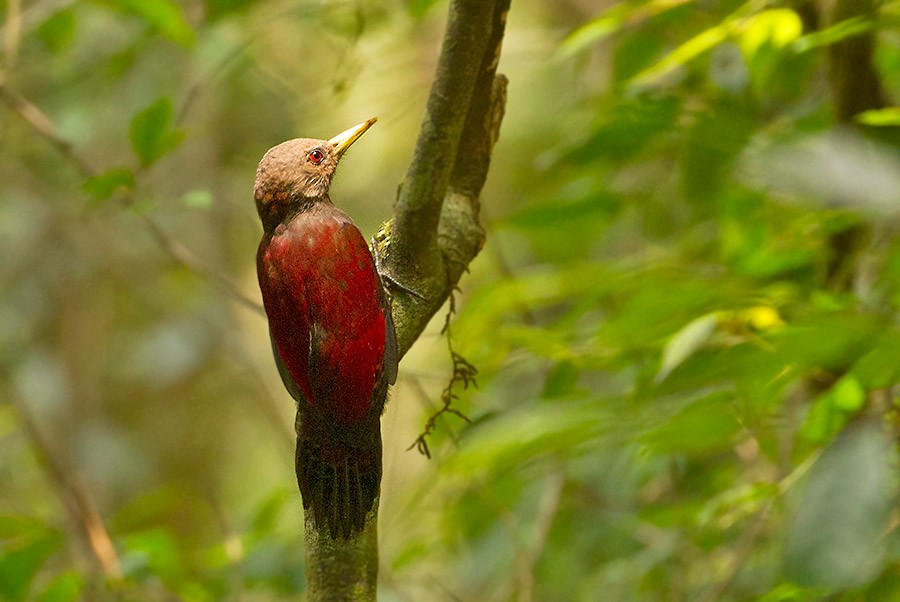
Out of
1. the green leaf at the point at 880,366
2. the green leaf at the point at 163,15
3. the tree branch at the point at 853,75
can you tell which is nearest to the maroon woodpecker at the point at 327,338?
the green leaf at the point at 880,366

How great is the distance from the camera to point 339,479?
1.03m

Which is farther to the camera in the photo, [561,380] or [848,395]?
[561,380]

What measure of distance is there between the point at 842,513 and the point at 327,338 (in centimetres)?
66

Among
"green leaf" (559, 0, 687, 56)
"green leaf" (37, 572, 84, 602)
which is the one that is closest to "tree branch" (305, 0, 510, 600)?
"green leaf" (559, 0, 687, 56)

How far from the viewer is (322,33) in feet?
12.9

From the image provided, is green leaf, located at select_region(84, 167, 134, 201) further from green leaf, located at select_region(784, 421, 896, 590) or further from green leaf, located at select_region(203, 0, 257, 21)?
green leaf, located at select_region(784, 421, 896, 590)

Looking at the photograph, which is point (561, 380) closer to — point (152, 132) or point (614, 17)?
point (614, 17)

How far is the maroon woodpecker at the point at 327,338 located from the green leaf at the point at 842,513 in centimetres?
55

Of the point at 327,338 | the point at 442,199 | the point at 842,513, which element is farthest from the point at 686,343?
the point at 327,338

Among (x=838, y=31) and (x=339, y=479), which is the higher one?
(x=838, y=31)

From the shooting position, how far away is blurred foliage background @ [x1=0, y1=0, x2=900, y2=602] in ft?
4.69

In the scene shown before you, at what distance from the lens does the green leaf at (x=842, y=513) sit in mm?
1235

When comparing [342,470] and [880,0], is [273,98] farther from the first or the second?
[342,470]

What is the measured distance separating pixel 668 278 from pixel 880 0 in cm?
65
